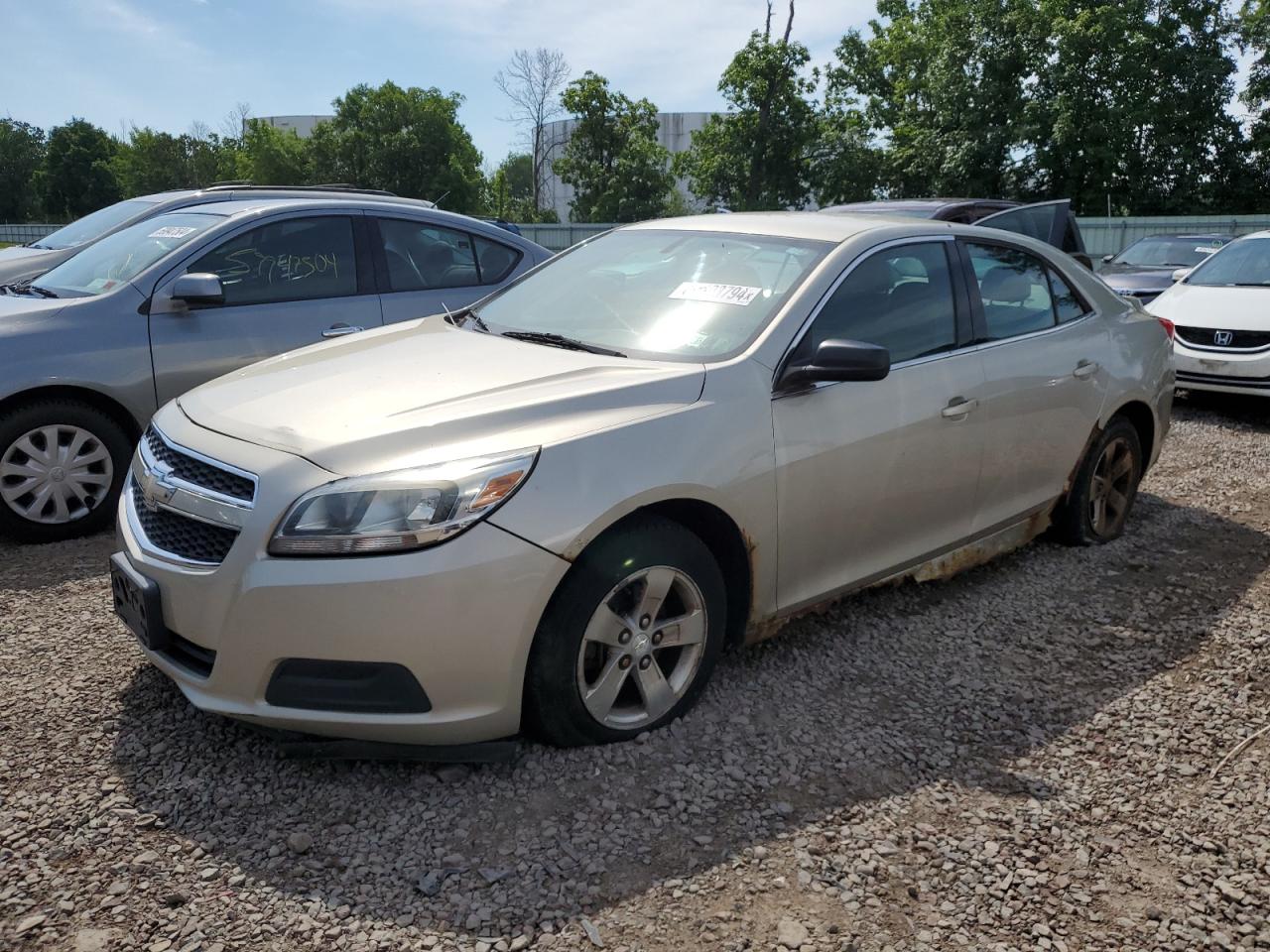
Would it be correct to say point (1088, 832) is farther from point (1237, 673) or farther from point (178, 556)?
point (178, 556)

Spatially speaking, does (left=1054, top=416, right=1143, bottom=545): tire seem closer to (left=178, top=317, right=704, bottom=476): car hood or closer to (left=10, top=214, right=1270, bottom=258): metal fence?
(left=178, top=317, right=704, bottom=476): car hood

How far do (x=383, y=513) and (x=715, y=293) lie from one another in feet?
5.16

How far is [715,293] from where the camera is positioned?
143 inches

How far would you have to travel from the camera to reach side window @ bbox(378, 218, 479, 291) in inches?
240

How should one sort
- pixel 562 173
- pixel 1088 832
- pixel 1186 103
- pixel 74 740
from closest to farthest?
pixel 1088 832, pixel 74 740, pixel 1186 103, pixel 562 173

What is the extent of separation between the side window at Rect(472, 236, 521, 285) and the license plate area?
3730 millimetres

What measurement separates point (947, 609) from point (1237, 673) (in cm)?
108

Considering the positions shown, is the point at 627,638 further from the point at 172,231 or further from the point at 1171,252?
the point at 1171,252

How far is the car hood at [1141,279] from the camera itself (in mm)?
11992

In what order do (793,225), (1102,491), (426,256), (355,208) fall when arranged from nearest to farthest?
(793,225)
(1102,491)
(355,208)
(426,256)

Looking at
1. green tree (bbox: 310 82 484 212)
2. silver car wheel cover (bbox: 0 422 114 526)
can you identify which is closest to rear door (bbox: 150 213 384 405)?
silver car wheel cover (bbox: 0 422 114 526)

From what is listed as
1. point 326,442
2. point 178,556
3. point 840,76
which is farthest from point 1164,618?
point 840,76

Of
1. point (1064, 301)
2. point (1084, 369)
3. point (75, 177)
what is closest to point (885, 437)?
point (1084, 369)

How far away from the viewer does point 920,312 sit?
3.95 m
